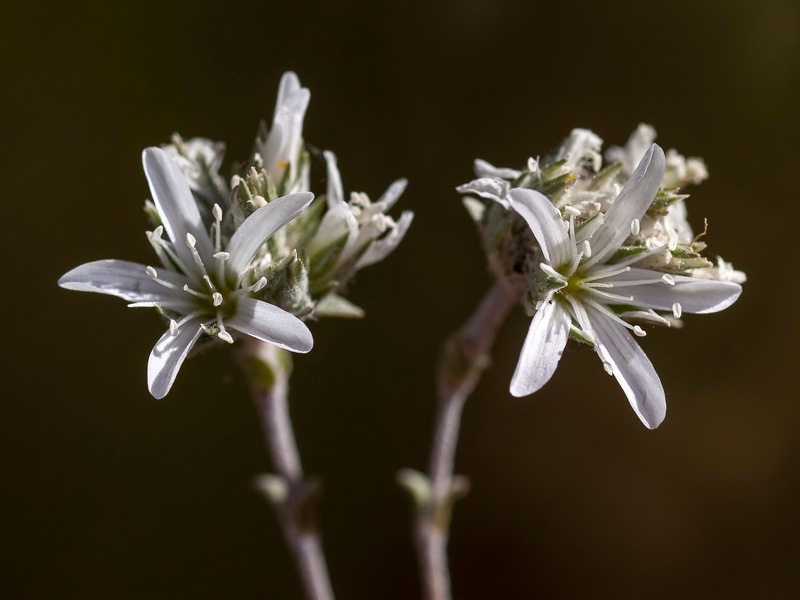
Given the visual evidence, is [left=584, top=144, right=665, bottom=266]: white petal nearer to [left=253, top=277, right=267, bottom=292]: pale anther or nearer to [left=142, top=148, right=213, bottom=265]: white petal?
[left=253, top=277, right=267, bottom=292]: pale anther

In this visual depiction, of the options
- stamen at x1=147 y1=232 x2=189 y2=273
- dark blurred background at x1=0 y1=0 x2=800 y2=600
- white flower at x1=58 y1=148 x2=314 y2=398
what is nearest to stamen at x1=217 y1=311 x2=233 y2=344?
white flower at x1=58 y1=148 x2=314 y2=398

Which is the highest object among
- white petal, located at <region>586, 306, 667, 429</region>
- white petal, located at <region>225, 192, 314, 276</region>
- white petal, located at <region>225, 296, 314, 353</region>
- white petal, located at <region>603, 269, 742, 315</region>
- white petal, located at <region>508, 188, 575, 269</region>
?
white petal, located at <region>225, 192, 314, 276</region>

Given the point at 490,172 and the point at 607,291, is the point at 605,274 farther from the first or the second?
the point at 490,172

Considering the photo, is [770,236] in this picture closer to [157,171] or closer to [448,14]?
[448,14]

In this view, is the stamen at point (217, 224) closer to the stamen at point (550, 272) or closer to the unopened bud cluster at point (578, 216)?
the unopened bud cluster at point (578, 216)

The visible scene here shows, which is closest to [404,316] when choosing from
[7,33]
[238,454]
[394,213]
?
[394,213]

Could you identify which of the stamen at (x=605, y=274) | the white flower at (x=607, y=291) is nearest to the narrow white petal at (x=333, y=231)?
the white flower at (x=607, y=291)
